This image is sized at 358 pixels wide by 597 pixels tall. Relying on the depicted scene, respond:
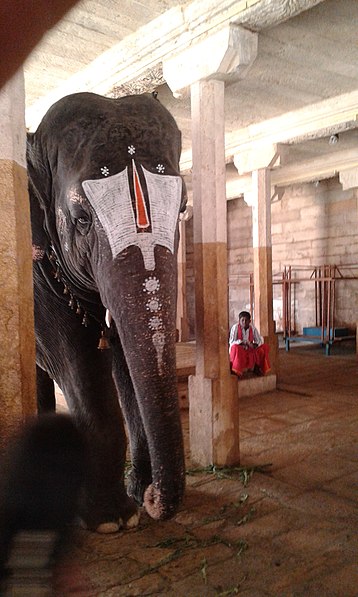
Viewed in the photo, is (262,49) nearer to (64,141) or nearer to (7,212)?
(64,141)

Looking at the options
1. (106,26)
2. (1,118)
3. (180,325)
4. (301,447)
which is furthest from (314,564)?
(180,325)

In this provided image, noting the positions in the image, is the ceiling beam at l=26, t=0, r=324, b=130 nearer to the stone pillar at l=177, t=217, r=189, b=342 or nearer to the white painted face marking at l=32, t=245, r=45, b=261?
the white painted face marking at l=32, t=245, r=45, b=261

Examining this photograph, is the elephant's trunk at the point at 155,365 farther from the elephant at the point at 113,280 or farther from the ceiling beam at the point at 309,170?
the ceiling beam at the point at 309,170

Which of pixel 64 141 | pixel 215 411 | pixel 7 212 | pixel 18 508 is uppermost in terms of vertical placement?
pixel 64 141

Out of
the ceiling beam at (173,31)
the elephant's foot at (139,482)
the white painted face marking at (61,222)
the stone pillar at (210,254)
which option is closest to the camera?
the white painted face marking at (61,222)

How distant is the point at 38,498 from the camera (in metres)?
1.04

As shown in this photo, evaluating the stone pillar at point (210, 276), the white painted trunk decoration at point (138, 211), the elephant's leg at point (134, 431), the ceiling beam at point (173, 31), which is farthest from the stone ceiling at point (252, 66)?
→ the elephant's leg at point (134, 431)

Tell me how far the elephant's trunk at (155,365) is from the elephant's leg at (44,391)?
1782mm

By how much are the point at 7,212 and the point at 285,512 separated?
2783mm

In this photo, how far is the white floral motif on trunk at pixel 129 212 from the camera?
2791 millimetres

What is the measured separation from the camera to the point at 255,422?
6.06 meters

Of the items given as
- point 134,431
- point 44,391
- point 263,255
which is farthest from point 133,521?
point 263,255

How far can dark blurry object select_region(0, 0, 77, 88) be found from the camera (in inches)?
17.8

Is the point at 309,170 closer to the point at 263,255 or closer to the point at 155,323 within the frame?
the point at 263,255
